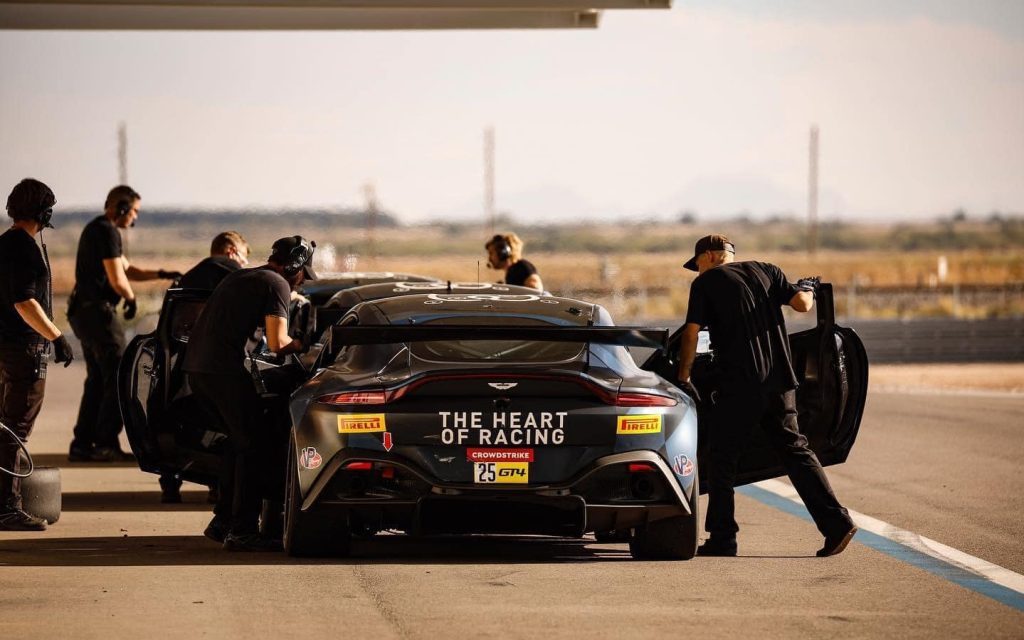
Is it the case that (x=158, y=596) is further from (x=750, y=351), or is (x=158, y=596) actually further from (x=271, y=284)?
(x=750, y=351)

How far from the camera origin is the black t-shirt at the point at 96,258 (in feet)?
47.9

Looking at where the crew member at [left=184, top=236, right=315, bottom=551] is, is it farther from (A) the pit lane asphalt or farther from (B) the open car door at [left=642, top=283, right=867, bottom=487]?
(B) the open car door at [left=642, top=283, right=867, bottom=487]

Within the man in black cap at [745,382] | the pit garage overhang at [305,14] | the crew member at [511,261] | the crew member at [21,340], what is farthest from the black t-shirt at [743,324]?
the pit garage overhang at [305,14]

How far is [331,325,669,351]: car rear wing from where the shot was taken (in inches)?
347

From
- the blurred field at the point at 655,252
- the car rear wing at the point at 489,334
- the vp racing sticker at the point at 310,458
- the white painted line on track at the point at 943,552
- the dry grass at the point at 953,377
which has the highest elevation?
the car rear wing at the point at 489,334

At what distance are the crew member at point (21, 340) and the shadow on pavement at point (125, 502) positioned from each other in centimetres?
114

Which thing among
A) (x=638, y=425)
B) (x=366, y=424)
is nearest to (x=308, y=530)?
(x=366, y=424)

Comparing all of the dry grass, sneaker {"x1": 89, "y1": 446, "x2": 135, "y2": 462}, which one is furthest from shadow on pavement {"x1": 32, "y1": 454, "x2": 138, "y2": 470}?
the dry grass

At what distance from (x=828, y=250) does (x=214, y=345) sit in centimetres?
14213

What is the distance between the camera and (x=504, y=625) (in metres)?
7.34

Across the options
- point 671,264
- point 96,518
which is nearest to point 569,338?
point 96,518

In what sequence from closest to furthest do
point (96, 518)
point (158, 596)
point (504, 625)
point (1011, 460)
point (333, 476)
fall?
point (504, 625) → point (158, 596) → point (333, 476) → point (96, 518) → point (1011, 460)

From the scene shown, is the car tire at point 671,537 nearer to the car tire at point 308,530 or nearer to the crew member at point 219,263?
the car tire at point 308,530

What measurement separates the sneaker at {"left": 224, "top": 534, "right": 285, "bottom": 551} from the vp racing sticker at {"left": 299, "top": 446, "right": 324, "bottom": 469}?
97 centimetres
